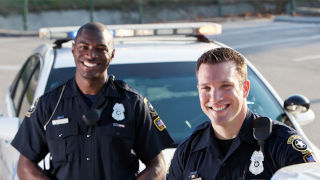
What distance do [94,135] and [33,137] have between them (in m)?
0.34

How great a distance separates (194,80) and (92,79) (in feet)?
5.11

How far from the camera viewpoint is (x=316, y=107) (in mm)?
9867

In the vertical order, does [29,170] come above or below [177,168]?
below

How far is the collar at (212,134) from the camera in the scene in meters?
2.68

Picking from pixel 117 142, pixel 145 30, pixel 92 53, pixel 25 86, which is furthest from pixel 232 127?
pixel 25 86

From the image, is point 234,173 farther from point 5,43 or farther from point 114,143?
point 5,43

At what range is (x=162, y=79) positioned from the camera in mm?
5039

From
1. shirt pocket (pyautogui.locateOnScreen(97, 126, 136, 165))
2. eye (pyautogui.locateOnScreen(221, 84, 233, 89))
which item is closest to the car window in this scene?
shirt pocket (pyautogui.locateOnScreen(97, 126, 136, 165))

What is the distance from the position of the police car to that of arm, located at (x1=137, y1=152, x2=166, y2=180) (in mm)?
709

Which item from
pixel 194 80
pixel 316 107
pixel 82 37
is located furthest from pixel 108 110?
pixel 316 107

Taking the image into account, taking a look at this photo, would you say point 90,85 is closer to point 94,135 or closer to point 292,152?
point 94,135

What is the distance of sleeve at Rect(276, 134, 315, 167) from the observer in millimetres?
2578

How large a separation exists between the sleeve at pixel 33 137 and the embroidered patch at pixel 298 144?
1467 millimetres

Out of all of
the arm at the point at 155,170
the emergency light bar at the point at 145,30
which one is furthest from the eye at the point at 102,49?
the emergency light bar at the point at 145,30
